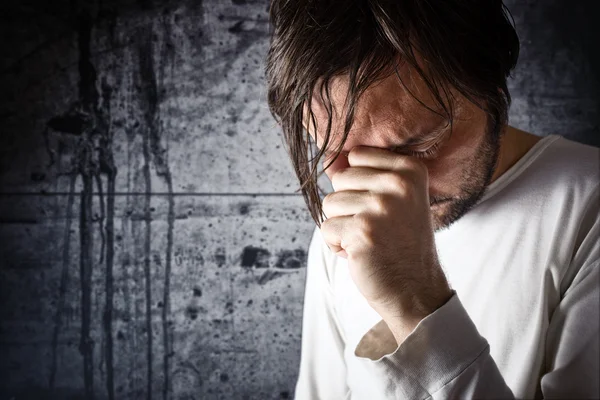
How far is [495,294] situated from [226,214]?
3.83ft

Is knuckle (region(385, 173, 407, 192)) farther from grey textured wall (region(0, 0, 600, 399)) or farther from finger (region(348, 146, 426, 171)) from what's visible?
grey textured wall (region(0, 0, 600, 399))

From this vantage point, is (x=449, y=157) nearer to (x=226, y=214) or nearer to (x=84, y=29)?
(x=226, y=214)

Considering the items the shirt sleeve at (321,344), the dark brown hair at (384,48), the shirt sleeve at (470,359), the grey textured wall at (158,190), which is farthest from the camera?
the grey textured wall at (158,190)

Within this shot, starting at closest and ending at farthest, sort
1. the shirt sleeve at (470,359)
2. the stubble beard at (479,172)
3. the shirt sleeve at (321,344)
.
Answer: the shirt sleeve at (470,359), the stubble beard at (479,172), the shirt sleeve at (321,344)

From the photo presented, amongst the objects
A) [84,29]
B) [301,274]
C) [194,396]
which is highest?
[84,29]

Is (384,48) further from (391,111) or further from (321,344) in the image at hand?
(321,344)

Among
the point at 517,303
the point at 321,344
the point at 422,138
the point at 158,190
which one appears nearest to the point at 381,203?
the point at 422,138

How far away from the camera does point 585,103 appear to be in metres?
1.98

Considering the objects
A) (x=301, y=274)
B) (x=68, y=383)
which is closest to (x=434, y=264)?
(x=301, y=274)

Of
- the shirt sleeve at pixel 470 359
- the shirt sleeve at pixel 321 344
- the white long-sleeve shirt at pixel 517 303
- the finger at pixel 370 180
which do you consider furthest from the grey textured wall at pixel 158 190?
the shirt sleeve at pixel 470 359

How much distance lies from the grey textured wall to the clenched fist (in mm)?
1038

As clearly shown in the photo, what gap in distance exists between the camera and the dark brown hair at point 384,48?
1.07 metres

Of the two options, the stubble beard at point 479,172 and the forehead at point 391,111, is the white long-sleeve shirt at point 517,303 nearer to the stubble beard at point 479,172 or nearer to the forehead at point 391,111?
the stubble beard at point 479,172

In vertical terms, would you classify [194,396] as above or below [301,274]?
below
